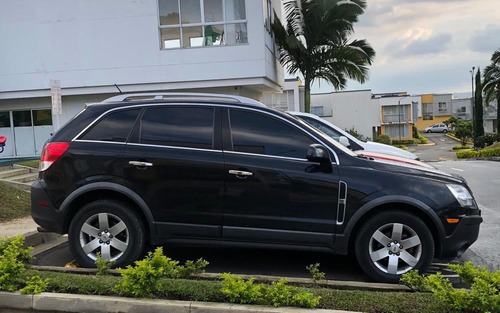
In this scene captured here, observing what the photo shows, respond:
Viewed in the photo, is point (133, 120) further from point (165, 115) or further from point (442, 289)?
point (442, 289)

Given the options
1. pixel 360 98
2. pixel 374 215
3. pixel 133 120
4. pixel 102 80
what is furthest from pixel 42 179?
pixel 360 98

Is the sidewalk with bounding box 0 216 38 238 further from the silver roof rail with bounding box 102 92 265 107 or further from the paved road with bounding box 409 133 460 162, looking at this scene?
the paved road with bounding box 409 133 460 162

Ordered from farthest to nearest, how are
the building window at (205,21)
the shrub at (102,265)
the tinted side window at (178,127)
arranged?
the building window at (205,21) → the tinted side window at (178,127) → the shrub at (102,265)

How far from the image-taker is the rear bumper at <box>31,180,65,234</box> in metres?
4.66

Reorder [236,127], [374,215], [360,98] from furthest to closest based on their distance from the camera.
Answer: [360,98]
[236,127]
[374,215]

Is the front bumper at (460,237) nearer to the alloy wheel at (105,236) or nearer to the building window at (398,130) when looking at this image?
the alloy wheel at (105,236)

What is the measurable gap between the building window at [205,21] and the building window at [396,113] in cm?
5189

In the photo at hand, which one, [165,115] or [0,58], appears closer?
[165,115]

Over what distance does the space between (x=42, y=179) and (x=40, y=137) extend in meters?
14.9

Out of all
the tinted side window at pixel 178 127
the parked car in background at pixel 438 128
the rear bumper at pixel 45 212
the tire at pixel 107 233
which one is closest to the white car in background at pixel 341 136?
the tinted side window at pixel 178 127

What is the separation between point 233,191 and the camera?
4473 millimetres

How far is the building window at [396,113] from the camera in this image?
6281 cm

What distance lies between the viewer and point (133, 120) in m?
4.82

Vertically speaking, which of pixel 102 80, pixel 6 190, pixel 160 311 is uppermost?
pixel 102 80
